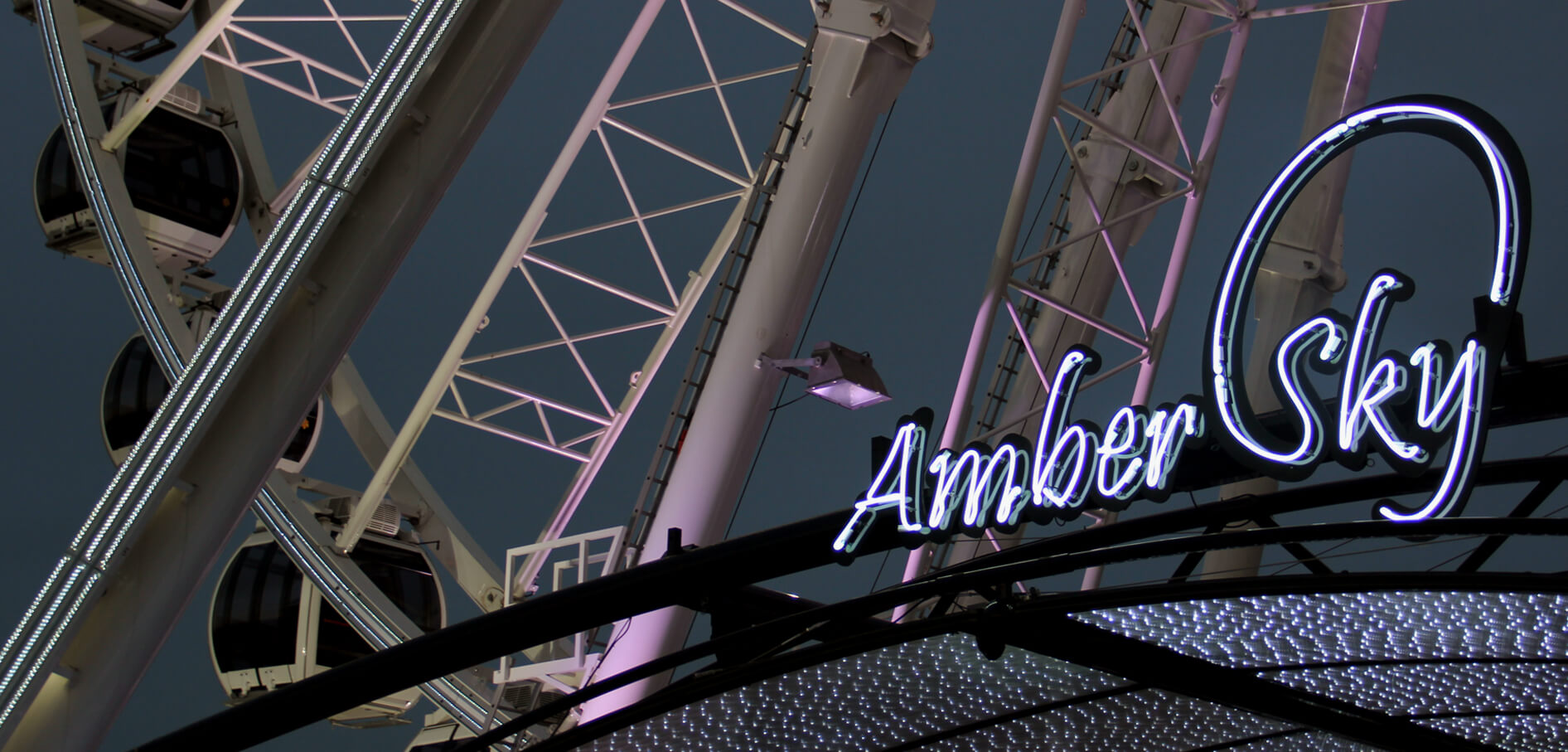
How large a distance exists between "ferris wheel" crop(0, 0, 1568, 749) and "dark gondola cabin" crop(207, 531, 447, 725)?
1.8 inches

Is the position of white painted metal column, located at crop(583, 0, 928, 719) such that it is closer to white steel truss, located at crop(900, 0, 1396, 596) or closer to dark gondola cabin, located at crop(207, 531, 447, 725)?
white steel truss, located at crop(900, 0, 1396, 596)

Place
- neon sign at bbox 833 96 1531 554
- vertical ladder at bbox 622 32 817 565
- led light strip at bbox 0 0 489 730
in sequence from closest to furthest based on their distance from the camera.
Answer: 1. neon sign at bbox 833 96 1531 554
2. led light strip at bbox 0 0 489 730
3. vertical ladder at bbox 622 32 817 565

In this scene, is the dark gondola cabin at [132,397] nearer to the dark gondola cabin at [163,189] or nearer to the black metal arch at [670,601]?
the dark gondola cabin at [163,189]

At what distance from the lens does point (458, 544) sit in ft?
88.2

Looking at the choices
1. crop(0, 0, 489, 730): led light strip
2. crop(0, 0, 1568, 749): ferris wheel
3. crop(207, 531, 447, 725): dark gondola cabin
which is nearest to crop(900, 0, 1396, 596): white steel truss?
crop(0, 0, 1568, 749): ferris wheel

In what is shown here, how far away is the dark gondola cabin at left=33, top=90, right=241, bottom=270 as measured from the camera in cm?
2358

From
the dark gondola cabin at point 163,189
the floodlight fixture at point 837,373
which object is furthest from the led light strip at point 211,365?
the dark gondola cabin at point 163,189

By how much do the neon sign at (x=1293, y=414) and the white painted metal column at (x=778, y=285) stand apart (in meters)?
3.96

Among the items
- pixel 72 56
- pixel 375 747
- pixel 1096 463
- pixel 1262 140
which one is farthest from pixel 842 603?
pixel 375 747

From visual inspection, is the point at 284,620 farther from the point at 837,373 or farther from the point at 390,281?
the point at 837,373

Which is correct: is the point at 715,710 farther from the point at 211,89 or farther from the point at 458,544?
the point at 211,89

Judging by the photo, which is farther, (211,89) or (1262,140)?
(1262,140)

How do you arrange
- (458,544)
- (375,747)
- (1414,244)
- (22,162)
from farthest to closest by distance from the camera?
(375,747) → (1414,244) → (22,162) → (458,544)

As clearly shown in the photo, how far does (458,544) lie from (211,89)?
8576 mm
